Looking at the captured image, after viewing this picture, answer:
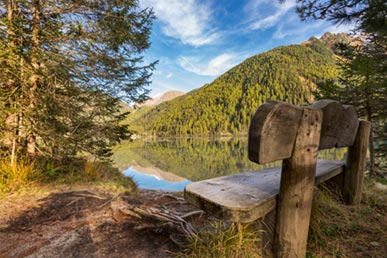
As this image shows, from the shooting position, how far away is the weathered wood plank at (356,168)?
2348 mm

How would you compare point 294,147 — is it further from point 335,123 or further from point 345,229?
point 345,229

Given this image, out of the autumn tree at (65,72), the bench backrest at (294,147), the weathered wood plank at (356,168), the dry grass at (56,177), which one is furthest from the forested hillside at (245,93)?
the bench backrest at (294,147)

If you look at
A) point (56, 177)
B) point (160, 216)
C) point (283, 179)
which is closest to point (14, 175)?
point (56, 177)

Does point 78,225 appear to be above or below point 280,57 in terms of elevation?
below

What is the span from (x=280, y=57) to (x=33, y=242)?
445 feet

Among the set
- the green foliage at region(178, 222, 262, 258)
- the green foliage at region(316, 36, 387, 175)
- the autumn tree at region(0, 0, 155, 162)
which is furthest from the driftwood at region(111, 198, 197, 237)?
the green foliage at region(316, 36, 387, 175)

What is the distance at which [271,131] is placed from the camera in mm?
1044

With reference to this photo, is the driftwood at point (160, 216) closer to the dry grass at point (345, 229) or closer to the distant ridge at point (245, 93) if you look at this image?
the dry grass at point (345, 229)

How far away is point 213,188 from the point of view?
150 cm

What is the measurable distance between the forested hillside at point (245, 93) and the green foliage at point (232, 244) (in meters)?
71.4

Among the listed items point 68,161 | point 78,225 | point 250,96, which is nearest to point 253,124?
point 78,225

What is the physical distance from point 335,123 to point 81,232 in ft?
9.38

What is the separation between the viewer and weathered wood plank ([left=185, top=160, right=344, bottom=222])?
117 cm

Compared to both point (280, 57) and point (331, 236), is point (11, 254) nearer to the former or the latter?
point (331, 236)
